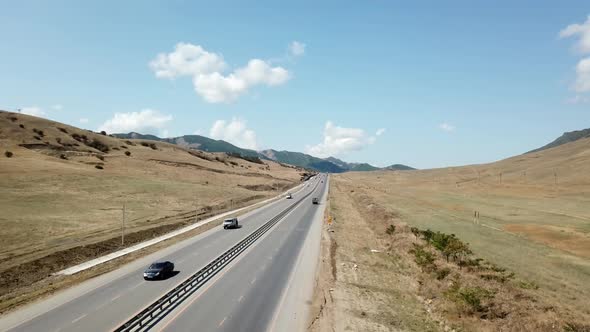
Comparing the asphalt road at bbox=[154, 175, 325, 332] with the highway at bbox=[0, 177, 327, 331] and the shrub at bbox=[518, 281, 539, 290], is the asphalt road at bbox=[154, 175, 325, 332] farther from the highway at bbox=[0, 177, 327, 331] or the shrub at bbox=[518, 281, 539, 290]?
the shrub at bbox=[518, 281, 539, 290]

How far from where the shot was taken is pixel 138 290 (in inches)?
1075

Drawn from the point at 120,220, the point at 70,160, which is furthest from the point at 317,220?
the point at 70,160

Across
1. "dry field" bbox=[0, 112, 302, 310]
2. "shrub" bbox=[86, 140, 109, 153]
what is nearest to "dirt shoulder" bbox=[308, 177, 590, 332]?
"dry field" bbox=[0, 112, 302, 310]

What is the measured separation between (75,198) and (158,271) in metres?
48.2

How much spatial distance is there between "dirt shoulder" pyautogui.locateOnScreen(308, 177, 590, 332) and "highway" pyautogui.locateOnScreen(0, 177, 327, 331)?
3456 millimetres

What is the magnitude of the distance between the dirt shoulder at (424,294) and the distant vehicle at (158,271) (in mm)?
11764

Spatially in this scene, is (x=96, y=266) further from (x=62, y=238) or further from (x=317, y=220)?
(x=317, y=220)

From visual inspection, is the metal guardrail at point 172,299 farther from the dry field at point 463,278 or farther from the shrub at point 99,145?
the shrub at point 99,145

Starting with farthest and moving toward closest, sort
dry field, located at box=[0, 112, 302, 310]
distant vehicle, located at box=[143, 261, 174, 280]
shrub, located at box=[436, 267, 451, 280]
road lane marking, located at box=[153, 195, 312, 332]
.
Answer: dry field, located at box=[0, 112, 302, 310]
shrub, located at box=[436, 267, 451, 280]
distant vehicle, located at box=[143, 261, 174, 280]
road lane marking, located at box=[153, 195, 312, 332]

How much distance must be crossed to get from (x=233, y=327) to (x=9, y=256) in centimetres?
2716

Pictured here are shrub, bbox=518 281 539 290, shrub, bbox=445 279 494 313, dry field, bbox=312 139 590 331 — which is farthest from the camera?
shrub, bbox=518 281 539 290

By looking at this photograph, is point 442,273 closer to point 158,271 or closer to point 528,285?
point 528,285

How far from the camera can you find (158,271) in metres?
29.9

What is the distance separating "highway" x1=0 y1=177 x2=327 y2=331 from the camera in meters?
21.4
